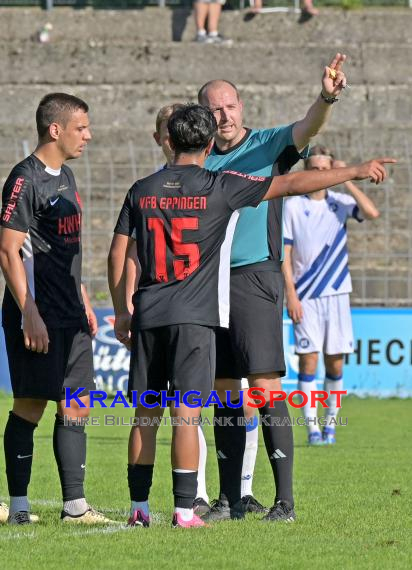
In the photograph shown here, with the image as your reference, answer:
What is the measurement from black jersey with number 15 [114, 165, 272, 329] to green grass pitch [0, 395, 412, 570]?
3.59 feet

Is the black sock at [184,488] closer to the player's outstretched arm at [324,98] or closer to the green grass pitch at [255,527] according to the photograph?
the green grass pitch at [255,527]

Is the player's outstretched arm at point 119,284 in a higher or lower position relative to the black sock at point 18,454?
higher

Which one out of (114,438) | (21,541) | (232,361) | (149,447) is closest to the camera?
(21,541)

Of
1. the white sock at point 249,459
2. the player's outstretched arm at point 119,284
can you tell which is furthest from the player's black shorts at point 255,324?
the white sock at point 249,459

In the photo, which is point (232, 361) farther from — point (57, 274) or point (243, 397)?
point (57, 274)

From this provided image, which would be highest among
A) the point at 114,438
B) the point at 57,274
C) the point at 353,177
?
the point at 353,177

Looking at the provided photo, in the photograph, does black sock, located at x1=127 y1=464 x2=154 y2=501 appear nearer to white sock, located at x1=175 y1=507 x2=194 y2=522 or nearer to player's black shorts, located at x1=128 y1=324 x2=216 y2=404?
white sock, located at x1=175 y1=507 x2=194 y2=522

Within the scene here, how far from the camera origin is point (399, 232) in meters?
17.7

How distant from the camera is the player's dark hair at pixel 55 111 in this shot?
7.05 m

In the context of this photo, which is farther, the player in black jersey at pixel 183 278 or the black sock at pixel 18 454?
the black sock at pixel 18 454

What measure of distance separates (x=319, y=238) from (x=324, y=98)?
5268 millimetres

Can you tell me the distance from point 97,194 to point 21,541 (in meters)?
11.3

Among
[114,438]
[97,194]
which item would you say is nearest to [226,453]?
[114,438]

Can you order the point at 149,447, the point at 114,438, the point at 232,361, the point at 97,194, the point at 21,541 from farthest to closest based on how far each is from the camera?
the point at 97,194 → the point at 114,438 → the point at 232,361 → the point at 149,447 → the point at 21,541
